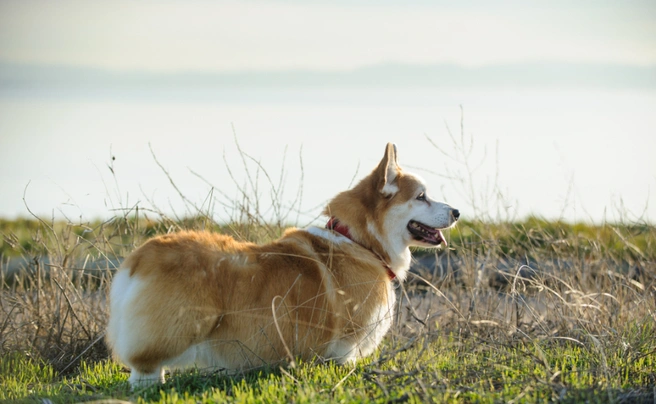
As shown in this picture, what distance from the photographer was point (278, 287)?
18.2 ft

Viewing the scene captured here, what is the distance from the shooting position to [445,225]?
6.27m

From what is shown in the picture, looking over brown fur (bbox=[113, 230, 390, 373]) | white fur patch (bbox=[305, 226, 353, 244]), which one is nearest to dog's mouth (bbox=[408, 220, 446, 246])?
brown fur (bbox=[113, 230, 390, 373])

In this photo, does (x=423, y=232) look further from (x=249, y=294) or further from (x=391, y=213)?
(x=249, y=294)

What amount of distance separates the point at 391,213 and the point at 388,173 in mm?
375

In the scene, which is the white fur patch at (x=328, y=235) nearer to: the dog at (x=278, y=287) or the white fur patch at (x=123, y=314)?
the dog at (x=278, y=287)

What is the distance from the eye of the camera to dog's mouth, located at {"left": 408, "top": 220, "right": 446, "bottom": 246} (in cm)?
632

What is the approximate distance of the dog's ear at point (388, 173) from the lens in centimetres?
609

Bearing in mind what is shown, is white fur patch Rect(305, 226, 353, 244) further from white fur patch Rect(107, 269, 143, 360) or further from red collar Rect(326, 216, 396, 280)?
white fur patch Rect(107, 269, 143, 360)

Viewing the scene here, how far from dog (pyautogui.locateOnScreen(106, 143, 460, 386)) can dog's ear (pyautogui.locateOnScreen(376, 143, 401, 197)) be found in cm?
1

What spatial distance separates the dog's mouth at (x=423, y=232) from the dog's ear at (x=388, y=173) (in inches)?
14.9

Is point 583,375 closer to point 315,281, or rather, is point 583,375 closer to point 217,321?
point 315,281

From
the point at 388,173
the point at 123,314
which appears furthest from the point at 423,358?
the point at 123,314

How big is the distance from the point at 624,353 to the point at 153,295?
13.2ft

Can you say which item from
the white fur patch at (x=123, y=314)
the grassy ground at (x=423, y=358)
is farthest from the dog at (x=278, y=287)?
the grassy ground at (x=423, y=358)
